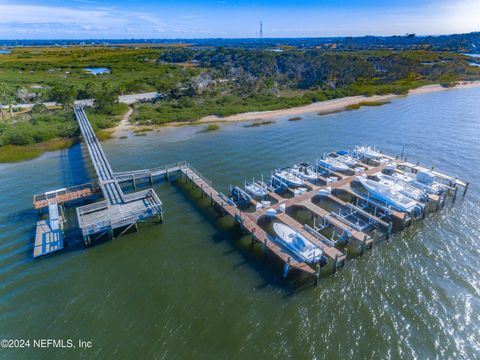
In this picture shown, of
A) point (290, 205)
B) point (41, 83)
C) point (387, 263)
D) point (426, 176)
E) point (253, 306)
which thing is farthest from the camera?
point (41, 83)

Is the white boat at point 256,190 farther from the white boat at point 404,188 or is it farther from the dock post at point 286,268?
the white boat at point 404,188

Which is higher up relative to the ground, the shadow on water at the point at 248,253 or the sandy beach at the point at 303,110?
the sandy beach at the point at 303,110

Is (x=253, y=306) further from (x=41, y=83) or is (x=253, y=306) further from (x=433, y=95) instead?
(x=41, y=83)

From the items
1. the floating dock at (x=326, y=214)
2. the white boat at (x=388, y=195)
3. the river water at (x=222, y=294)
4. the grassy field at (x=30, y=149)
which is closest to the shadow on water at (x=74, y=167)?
the grassy field at (x=30, y=149)

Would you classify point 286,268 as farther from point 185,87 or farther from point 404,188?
point 185,87

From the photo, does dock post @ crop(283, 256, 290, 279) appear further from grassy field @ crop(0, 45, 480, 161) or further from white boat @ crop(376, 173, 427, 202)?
grassy field @ crop(0, 45, 480, 161)

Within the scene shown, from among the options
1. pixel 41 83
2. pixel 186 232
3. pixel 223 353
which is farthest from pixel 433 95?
pixel 41 83
